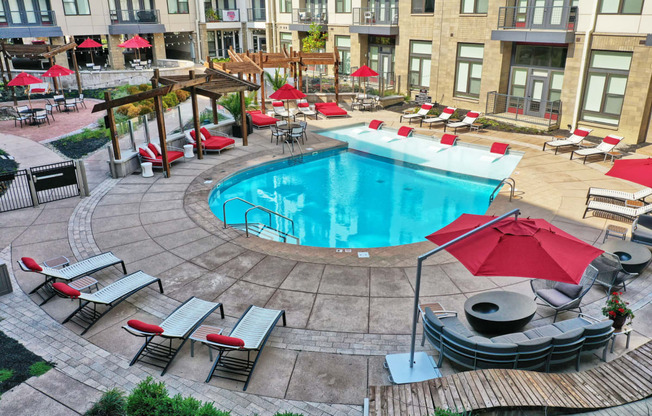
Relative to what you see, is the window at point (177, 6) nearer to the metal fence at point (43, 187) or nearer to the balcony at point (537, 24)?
the balcony at point (537, 24)

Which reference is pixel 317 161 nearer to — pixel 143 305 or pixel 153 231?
pixel 153 231

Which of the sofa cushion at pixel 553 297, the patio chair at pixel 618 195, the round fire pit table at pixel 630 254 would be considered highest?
the patio chair at pixel 618 195

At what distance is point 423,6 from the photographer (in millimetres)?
31031

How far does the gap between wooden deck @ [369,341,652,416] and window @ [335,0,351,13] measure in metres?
34.2

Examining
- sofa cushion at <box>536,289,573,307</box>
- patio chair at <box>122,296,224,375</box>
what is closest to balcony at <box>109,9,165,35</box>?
patio chair at <box>122,296,224,375</box>

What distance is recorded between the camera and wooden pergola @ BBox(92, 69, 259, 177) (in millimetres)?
16969

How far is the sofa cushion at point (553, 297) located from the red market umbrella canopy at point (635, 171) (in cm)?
460

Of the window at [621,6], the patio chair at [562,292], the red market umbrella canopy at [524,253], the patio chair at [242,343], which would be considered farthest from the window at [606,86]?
the patio chair at [242,343]

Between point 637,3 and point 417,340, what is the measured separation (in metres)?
19.3

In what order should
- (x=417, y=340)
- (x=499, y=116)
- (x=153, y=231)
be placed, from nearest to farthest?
(x=417, y=340) → (x=153, y=231) → (x=499, y=116)

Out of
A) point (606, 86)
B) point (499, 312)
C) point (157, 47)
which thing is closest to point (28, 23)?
point (157, 47)

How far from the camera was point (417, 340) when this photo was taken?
Result: 30.5 ft

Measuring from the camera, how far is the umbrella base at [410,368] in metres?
8.07

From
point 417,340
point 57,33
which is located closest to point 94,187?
point 417,340
